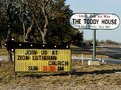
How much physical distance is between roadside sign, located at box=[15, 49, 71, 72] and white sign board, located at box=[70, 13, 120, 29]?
861cm

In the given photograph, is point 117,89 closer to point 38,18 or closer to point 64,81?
point 64,81

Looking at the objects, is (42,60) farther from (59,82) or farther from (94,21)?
(94,21)

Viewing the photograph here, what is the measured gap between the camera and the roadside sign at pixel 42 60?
18.9 meters

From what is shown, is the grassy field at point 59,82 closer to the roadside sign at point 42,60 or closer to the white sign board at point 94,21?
the roadside sign at point 42,60

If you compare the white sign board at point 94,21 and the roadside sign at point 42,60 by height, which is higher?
the white sign board at point 94,21

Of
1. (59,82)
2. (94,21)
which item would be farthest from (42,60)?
(94,21)

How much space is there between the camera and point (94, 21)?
91.1ft

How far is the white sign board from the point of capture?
27.6 meters

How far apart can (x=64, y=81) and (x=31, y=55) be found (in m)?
2.42

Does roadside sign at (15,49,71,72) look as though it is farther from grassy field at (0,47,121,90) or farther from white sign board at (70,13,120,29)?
white sign board at (70,13,120,29)

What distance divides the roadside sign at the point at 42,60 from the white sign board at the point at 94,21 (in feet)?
28.2

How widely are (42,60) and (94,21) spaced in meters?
9.29

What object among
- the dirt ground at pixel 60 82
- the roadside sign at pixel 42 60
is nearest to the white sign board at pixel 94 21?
the dirt ground at pixel 60 82

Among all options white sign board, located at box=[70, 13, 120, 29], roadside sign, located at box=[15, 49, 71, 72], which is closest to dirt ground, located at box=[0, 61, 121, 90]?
roadside sign, located at box=[15, 49, 71, 72]
